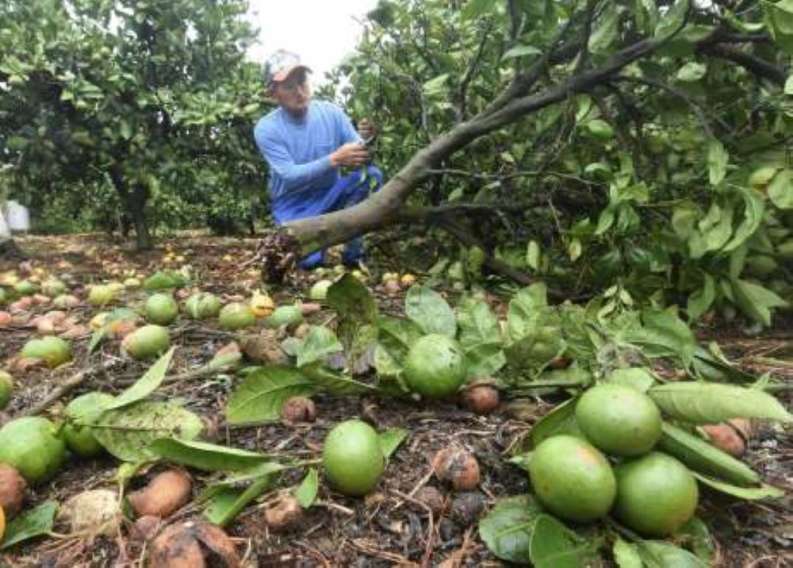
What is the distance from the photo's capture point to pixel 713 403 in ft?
5.24

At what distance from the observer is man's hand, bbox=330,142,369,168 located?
182 inches

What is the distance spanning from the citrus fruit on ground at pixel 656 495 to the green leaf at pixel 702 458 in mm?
75

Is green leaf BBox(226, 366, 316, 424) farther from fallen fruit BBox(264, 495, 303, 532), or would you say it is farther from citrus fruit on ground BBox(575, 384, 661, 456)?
citrus fruit on ground BBox(575, 384, 661, 456)

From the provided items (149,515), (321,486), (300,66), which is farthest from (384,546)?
(300,66)

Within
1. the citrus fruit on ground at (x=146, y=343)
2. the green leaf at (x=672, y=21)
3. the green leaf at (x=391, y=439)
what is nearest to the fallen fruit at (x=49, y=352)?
the citrus fruit on ground at (x=146, y=343)

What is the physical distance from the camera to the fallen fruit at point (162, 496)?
5.41 ft

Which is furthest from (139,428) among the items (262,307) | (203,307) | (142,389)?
(203,307)

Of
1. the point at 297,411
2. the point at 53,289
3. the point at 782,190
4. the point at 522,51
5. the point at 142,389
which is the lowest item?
the point at 53,289

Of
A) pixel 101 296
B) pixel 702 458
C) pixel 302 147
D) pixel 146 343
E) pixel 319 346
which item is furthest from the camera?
pixel 302 147

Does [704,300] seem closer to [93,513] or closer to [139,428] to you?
[139,428]

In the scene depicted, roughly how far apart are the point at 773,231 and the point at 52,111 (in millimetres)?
5876

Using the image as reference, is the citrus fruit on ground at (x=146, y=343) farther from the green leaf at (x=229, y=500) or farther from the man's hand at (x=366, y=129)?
the man's hand at (x=366, y=129)

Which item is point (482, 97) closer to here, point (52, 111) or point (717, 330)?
point (717, 330)

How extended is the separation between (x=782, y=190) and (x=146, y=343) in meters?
2.57
